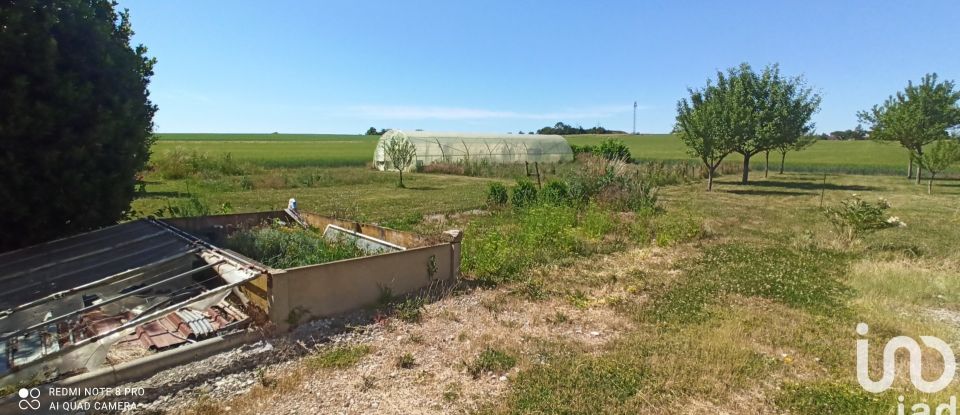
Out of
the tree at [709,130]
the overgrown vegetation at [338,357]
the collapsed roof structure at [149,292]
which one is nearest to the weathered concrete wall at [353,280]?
the collapsed roof structure at [149,292]

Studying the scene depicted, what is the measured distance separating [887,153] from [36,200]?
65546 millimetres

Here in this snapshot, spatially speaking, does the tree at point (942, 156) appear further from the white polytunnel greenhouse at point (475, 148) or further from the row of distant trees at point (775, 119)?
the white polytunnel greenhouse at point (475, 148)

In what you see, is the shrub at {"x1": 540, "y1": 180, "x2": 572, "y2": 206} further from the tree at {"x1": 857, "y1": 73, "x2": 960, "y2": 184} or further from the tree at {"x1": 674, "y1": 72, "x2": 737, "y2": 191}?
the tree at {"x1": 857, "y1": 73, "x2": 960, "y2": 184}

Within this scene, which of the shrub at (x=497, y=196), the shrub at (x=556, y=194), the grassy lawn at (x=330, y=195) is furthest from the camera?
the grassy lawn at (x=330, y=195)

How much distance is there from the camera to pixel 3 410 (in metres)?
3.41

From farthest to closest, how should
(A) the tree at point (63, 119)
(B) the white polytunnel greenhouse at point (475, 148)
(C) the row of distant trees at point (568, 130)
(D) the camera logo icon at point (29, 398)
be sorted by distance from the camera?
(C) the row of distant trees at point (568, 130) → (B) the white polytunnel greenhouse at point (475, 148) → (A) the tree at point (63, 119) → (D) the camera logo icon at point (29, 398)

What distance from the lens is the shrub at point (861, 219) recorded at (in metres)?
9.41

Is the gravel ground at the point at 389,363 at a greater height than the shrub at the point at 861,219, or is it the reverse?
the shrub at the point at 861,219

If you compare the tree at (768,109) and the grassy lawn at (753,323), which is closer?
the grassy lawn at (753,323)

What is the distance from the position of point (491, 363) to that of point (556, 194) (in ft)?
31.9

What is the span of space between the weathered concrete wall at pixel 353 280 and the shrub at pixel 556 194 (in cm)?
705

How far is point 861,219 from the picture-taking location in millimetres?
9609

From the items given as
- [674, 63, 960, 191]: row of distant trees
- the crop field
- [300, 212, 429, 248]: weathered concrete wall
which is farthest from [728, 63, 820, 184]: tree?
[300, 212, 429, 248]: weathered concrete wall

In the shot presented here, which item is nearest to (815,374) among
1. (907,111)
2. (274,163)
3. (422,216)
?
(422,216)
